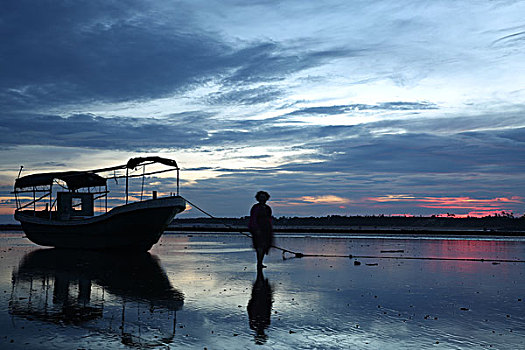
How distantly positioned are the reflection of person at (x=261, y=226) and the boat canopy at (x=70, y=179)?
1705 cm

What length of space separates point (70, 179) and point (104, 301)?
22294mm

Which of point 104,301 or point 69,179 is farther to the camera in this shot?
point 69,179

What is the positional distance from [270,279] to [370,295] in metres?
3.52

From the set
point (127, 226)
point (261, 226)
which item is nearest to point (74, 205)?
point (127, 226)

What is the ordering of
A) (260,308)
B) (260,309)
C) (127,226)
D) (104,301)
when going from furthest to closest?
(127,226) → (104,301) → (260,308) → (260,309)

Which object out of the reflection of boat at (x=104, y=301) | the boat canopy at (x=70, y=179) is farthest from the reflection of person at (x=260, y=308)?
the boat canopy at (x=70, y=179)

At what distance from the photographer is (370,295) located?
36.3ft

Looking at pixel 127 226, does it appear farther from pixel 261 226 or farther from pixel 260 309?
pixel 260 309

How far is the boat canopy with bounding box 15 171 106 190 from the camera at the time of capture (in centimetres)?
3009

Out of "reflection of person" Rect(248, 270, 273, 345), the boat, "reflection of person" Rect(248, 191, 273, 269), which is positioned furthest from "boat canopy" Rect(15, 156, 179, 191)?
"reflection of person" Rect(248, 270, 273, 345)

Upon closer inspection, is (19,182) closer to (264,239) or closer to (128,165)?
(128,165)

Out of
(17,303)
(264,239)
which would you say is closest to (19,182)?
(264,239)

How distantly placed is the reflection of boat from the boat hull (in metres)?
8.73

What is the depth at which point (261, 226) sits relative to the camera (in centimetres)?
1577
